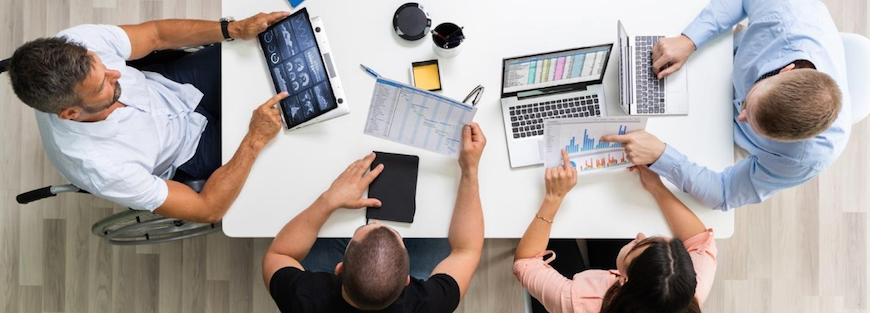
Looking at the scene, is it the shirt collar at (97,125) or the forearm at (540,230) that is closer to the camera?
the shirt collar at (97,125)

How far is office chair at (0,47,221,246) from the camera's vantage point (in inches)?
68.6

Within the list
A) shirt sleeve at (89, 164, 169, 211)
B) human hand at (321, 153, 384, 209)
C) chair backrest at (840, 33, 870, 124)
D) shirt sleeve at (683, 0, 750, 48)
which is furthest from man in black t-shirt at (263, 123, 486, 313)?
chair backrest at (840, 33, 870, 124)

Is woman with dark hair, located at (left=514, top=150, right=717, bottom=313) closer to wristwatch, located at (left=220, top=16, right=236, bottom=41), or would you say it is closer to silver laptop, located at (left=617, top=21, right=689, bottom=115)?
silver laptop, located at (left=617, top=21, right=689, bottom=115)

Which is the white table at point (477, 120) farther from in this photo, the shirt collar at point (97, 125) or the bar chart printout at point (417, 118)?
the shirt collar at point (97, 125)

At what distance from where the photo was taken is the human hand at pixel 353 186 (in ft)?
5.38

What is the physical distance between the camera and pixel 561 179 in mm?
1624

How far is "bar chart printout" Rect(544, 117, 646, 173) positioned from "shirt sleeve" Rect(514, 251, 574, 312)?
0.31 m

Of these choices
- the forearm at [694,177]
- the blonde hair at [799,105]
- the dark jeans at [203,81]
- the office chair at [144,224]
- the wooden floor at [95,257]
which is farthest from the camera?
the wooden floor at [95,257]

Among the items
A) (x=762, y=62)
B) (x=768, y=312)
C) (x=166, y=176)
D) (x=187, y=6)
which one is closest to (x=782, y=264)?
(x=768, y=312)

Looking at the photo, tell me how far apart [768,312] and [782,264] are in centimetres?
21

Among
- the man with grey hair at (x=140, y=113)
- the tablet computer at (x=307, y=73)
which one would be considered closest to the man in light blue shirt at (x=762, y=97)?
the tablet computer at (x=307, y=73)

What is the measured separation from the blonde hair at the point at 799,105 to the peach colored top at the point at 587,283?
376 millimetres

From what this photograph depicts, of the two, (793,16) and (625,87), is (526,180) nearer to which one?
(625,87)

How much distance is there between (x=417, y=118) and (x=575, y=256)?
836mm
